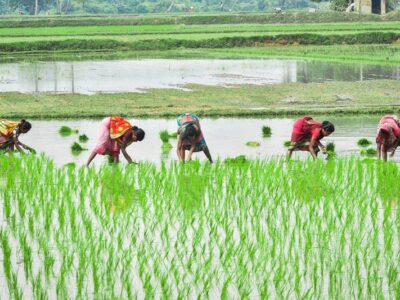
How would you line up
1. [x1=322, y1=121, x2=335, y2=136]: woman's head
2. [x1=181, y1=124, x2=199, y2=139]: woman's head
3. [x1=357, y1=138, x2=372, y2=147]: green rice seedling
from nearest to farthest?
1. [x1=322, y1=121, x2=335, y2=136]: woman's head
2. [x1=181, y1=124, x2=199, y2=139]: woman's head
3. [x1=357, y1=138, x2=372, y2=147]: green rice seedling

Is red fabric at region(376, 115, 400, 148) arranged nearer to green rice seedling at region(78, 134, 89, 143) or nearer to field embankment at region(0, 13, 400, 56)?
green rice seedling at region(78, 134, 89, 143)

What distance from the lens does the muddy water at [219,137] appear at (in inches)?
485

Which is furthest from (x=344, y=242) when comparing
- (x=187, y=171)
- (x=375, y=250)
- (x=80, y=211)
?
(x=187, y=171)

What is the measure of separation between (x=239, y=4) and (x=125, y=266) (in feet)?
311

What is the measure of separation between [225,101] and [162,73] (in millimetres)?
7197

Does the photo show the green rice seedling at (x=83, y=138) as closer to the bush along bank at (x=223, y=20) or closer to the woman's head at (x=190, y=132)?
the woman's head at (x=190, y=132)

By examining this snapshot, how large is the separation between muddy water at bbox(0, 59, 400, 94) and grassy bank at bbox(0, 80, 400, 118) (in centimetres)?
131

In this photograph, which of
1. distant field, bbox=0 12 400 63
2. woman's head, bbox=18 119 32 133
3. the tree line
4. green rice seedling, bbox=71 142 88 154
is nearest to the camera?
A: woman's head, bbox=18 119 32 133

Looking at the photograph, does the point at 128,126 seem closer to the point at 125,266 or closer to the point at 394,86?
the point at 125,266

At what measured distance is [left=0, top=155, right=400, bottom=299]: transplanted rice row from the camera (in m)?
6.29

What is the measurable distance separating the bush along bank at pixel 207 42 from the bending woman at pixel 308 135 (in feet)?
81.8

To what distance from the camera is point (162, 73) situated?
2583 centimetres

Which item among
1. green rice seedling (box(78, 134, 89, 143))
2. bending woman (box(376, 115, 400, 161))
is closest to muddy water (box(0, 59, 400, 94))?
green rice seedling (box(78, 134, 89, 143))

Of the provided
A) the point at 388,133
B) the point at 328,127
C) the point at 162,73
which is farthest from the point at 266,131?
the point at 162,73
